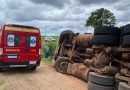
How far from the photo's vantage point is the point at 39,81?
1238cm

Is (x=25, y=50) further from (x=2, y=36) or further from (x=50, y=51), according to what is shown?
(x=50, y=51)

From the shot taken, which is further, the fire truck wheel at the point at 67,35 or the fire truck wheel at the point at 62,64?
the fire truck wheel at the point at 67,35

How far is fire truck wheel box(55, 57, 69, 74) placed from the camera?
14.9m

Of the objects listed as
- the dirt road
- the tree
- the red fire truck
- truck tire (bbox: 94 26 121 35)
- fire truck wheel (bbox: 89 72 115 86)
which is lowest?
the dirt road

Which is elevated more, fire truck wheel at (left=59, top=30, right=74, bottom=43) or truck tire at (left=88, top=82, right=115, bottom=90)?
fire truck wheel at (left=59, top=30, right=74, bottom=43)

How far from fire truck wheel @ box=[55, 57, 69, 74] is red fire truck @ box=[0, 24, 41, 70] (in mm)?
1025

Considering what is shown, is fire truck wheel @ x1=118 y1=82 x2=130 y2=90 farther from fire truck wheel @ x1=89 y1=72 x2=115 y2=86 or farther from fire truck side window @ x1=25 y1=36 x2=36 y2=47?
fire truck side window @ x1=25 y1=36 x2=36 y2=47

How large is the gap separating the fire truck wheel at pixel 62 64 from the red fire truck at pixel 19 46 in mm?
1025

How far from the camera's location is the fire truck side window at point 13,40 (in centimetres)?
1427

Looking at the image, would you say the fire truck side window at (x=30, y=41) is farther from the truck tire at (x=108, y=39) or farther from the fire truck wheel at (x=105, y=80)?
the fire truck wheel at (x=105, y=80)

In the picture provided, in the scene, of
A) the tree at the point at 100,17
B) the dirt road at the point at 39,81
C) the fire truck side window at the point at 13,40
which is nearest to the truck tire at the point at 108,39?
the dirt road at the point at 39,81

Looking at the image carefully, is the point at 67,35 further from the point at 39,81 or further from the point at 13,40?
the point at 39,81

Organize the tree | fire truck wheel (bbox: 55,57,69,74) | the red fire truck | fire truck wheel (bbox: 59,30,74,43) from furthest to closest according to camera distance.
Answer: the tree
fire truck wheel (bbox: 59,30,74,43)
fire truck wheel (bbox: 55,57,69,74)
the red fire truck

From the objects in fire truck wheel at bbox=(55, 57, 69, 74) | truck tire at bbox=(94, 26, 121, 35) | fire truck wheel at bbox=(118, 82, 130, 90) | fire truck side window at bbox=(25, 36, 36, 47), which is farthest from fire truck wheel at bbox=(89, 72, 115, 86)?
fire truck side window at bbox=(25, 36, 36, 47)
